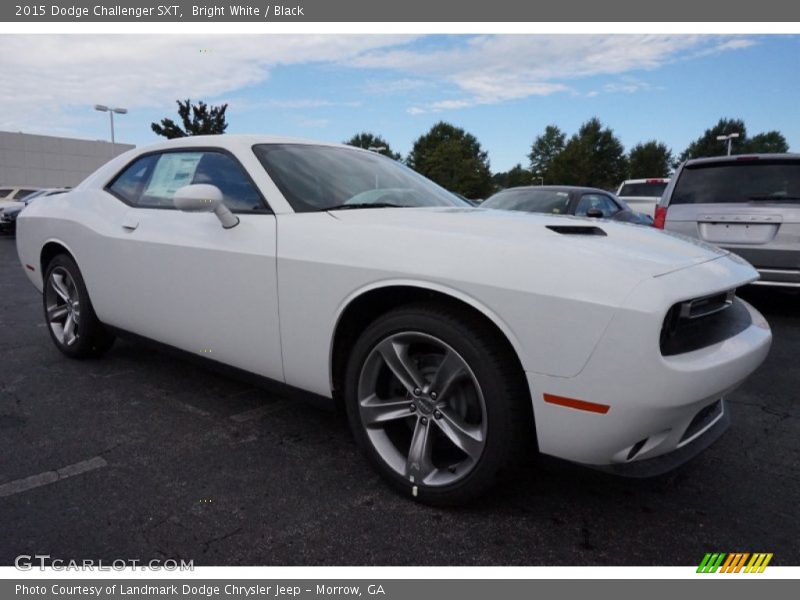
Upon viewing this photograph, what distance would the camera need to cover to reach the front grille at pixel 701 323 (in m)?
1.81

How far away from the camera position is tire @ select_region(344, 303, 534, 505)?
6.35 feet

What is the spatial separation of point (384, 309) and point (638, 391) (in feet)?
3.38

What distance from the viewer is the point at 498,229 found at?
7.27 feet

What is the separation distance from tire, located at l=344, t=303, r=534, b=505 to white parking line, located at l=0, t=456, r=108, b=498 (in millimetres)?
1187

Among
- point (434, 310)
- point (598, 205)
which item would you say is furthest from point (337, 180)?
point (598, 205)

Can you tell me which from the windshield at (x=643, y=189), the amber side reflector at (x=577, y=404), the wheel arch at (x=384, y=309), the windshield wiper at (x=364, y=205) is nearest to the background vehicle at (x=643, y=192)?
the windshield at (x=643, y=189)

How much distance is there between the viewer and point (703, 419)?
83.4 inches

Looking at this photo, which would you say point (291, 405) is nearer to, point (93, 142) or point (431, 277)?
point (431, 277)

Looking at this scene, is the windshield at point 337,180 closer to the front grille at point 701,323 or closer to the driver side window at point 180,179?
the driver side window at point 180,179

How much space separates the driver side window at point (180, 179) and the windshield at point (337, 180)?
152mm

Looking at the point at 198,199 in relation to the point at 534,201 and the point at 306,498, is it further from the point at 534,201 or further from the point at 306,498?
the point at 534,201

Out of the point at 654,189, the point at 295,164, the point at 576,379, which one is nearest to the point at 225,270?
the point at 295,164

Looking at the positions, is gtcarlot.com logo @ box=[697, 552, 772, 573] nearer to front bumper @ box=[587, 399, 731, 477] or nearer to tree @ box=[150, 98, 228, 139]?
front bumper @ box=[587, 399, 731, 477]
